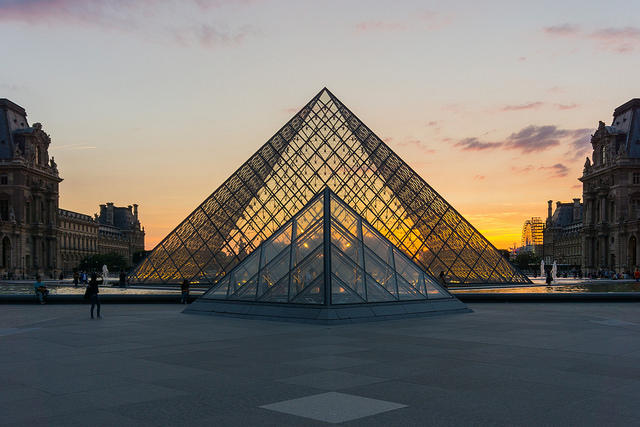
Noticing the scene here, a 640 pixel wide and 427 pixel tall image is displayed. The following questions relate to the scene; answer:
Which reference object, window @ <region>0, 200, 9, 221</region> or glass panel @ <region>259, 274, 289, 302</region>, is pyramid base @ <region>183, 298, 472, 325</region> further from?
window @ <region>0, 200, 9, 221</region>

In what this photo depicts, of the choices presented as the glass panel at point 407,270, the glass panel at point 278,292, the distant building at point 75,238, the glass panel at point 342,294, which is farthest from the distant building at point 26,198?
the glass panel at point 342,294

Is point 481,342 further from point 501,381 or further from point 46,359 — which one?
point 46,359

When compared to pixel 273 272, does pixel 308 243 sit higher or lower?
higher

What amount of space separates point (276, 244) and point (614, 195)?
2903 inches

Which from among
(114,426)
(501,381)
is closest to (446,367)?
(501,381)

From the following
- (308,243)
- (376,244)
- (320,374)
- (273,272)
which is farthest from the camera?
(376,244)

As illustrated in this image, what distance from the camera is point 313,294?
1614 cm

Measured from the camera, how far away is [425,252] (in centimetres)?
3325

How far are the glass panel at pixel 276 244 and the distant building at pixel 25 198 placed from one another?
64925 millimetres

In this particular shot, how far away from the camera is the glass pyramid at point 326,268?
16.4 m

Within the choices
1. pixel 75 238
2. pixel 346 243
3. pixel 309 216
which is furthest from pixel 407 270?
pixel 75 238

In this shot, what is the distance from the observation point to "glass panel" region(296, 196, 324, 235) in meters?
18.5

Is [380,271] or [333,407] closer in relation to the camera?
[333,407]

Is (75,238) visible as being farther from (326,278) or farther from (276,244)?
(326,278)
